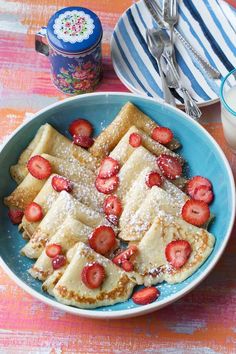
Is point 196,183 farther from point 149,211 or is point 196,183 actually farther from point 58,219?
point 58,219

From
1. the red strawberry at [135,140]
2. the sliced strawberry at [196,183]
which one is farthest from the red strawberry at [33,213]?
the sliced strawberry at [196,183]

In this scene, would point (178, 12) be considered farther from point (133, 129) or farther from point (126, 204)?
point (126, 204)

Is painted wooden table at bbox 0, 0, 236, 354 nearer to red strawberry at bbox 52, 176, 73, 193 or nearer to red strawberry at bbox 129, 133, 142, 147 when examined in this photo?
red strawberry at bbox 52, 176, 73, 193

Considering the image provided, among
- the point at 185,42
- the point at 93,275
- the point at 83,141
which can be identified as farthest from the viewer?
the point at 185,42

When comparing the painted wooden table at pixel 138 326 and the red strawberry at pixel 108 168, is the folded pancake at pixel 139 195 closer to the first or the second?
the red strawberry at pixel 108 168

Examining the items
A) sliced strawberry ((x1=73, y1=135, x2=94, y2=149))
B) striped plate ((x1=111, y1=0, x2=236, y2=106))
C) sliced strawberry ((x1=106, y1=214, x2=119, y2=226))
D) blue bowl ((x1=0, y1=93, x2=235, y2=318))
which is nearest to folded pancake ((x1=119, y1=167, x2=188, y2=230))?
sliced strawberry ((x1=106, y1=214, x2=119, y2=226))

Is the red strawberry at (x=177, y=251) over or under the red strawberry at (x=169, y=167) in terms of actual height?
under

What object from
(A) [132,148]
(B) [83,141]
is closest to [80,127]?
(B) [83,141]
